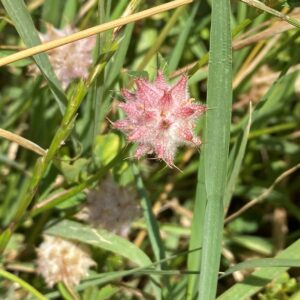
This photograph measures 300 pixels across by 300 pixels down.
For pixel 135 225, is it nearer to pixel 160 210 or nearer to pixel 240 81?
pixel 160 210

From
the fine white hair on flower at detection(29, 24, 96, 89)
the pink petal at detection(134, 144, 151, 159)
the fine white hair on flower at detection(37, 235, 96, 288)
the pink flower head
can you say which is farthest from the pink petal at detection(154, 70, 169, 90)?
the fine white hair on flower at detection(37, 235, 96, 288)

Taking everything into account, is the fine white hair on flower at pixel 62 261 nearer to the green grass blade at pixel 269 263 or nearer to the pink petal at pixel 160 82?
the green grass blade at pixel 269 263

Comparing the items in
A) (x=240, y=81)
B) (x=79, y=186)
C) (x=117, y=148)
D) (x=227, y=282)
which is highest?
(x=240, y=81)

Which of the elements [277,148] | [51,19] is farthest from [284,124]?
[51,19]

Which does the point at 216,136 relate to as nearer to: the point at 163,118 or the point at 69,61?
the point at 163,118

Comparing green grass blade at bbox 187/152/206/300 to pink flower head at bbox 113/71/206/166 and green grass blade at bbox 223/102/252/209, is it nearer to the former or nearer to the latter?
green grass blade at bbox 223/102/252/209

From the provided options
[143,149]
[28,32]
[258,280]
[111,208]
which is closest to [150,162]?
[111,208]
